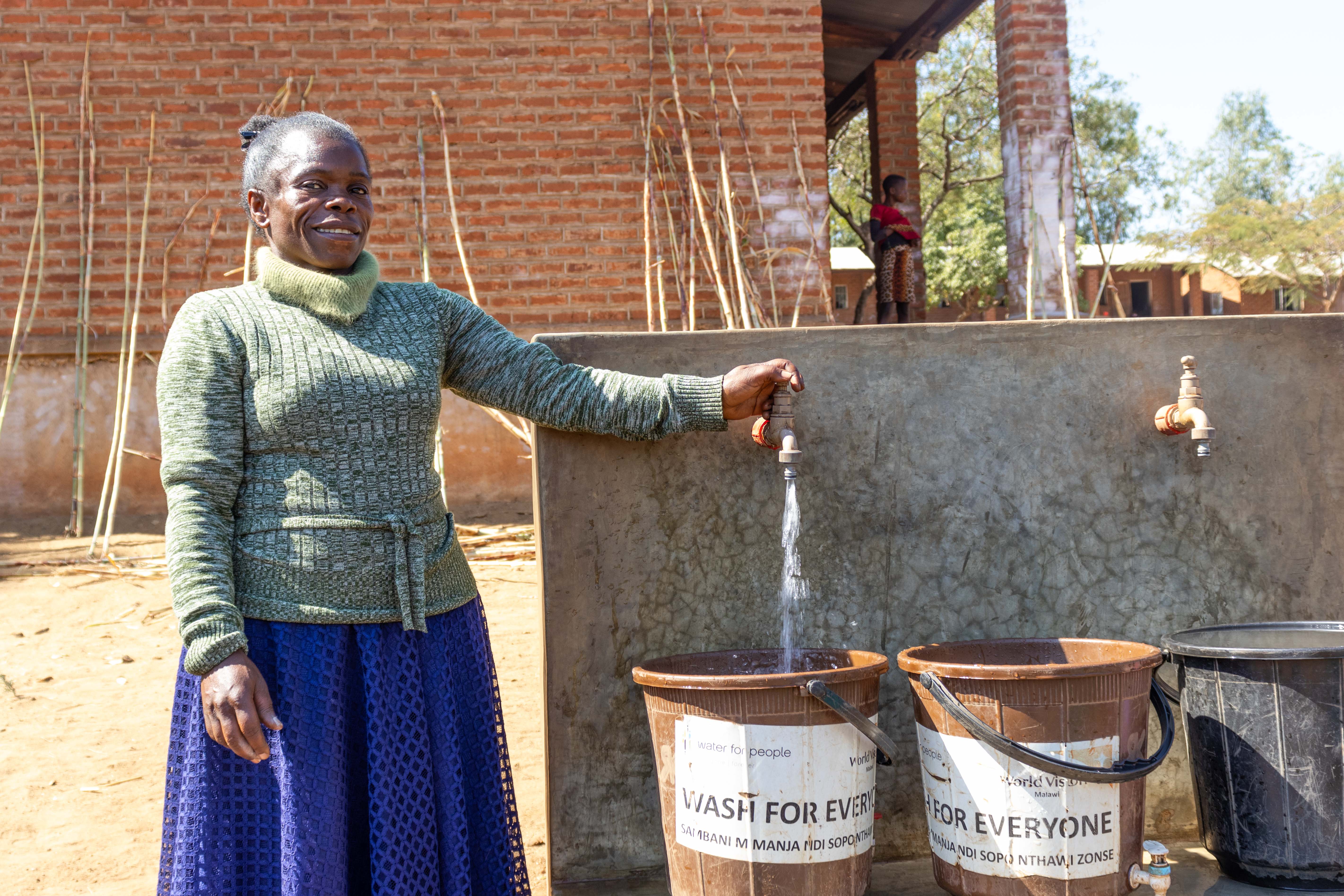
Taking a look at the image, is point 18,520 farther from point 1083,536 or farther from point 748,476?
point 1083,536

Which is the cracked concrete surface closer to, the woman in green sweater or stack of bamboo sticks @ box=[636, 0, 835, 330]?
the woman in green sweater

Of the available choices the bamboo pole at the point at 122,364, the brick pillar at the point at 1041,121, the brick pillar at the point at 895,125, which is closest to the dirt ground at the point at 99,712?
the bamboo pole at the point at 122,364

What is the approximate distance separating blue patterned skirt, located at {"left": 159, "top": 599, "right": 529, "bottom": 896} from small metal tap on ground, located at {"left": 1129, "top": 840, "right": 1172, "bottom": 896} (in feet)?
4.36

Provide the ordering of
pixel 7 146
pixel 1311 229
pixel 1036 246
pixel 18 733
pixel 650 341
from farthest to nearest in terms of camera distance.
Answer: pixel 1311 229
pixel 1036 246
pixel 7 146
pixel 18 733
pixel 650 341

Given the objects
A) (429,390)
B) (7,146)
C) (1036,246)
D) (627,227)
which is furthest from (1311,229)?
(429,390)

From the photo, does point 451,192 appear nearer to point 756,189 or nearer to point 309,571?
point 756,189

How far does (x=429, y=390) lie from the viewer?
7.20ft

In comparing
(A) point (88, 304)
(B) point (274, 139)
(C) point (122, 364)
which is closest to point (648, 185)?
(C) point (122, 364)

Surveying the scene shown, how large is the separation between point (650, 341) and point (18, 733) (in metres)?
Answer: 3.05

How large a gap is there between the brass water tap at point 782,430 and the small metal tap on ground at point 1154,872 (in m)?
1.04

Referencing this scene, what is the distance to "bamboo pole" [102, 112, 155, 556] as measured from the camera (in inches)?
248

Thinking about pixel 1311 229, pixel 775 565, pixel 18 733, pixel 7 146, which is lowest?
pixel 18 733

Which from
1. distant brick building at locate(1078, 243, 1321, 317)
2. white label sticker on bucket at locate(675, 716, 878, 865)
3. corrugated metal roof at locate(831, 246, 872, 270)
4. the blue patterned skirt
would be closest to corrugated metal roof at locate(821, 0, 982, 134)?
white label sticker on bucket at locate(675, 716, 878, 865)

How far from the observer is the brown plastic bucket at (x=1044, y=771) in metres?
2.16
